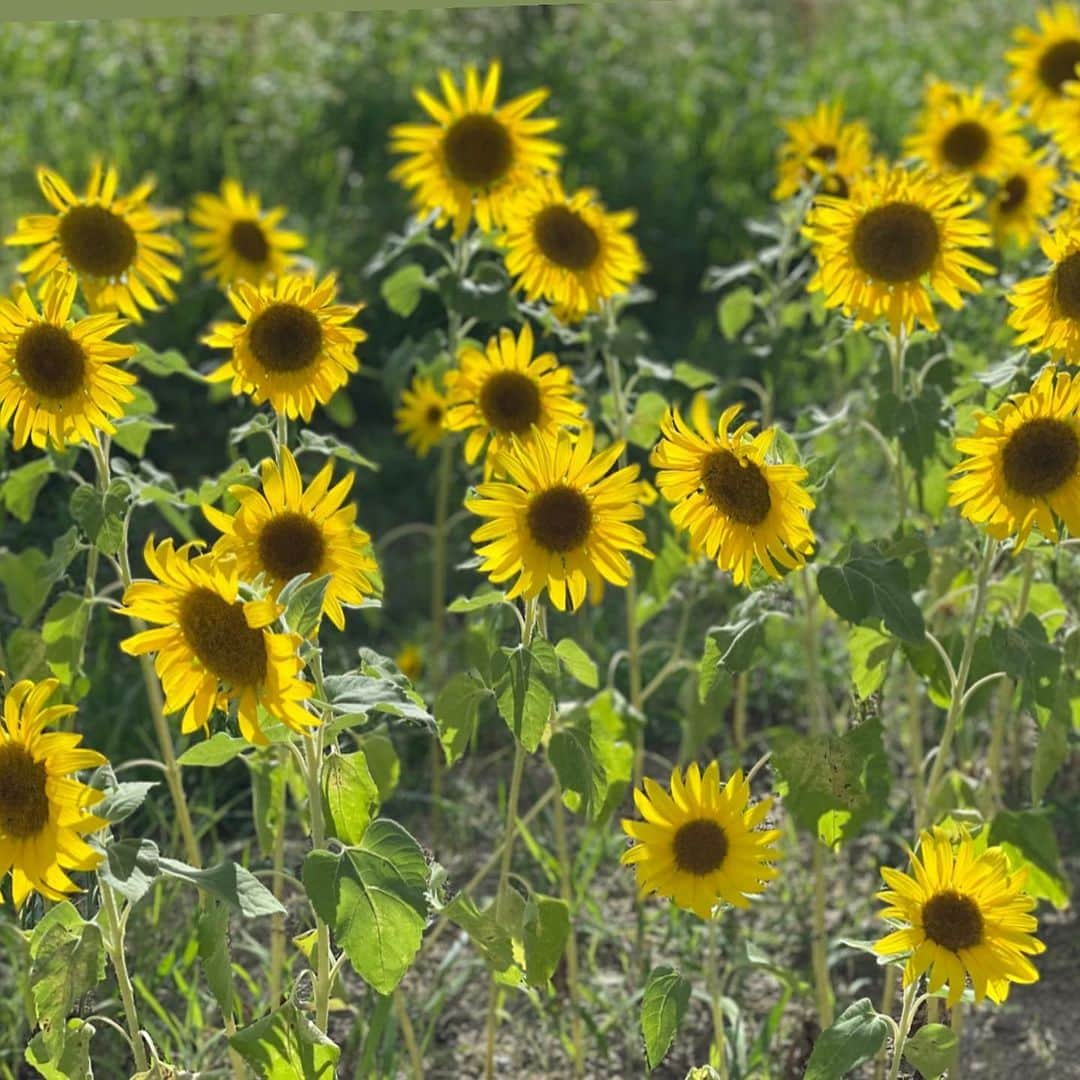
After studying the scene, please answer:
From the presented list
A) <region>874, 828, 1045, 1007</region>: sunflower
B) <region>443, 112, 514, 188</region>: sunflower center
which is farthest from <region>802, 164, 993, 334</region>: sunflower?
<region>874, 828, 1045, 1007</region>: sunflower

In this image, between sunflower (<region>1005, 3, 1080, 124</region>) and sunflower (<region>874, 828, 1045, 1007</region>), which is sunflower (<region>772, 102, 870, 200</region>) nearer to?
sunflower (<region>1005, 3, 1080, 124</region>)

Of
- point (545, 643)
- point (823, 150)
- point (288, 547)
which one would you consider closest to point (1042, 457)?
point (545, 643)

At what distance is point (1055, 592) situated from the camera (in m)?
2.68

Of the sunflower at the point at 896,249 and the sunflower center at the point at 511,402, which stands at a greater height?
the sunflower at the point at 896,249

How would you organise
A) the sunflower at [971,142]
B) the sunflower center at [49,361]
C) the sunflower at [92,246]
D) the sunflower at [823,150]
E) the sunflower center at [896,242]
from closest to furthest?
the sunflower center at [49,361] → the sunflower center at [896,242] → the sunflower at [92,246] → the sunflower at [823,150] → the sunflower at [971,142]

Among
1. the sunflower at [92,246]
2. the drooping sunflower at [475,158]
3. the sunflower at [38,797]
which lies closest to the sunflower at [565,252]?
the drooping sunflower at [475,158]

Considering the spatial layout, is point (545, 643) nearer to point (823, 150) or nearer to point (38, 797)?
point (38, 797)

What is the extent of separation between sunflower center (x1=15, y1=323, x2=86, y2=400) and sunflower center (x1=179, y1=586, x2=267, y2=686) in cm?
47

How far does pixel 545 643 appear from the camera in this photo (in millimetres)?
2189

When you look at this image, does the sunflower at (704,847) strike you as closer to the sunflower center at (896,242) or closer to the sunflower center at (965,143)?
the sunflower center at (896,242)

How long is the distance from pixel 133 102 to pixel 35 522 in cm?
241

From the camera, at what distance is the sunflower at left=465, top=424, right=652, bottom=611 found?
210cm

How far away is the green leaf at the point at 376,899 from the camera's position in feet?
6.35

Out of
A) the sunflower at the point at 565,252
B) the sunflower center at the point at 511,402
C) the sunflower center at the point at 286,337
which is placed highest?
the sunflower at the point at 565,252
